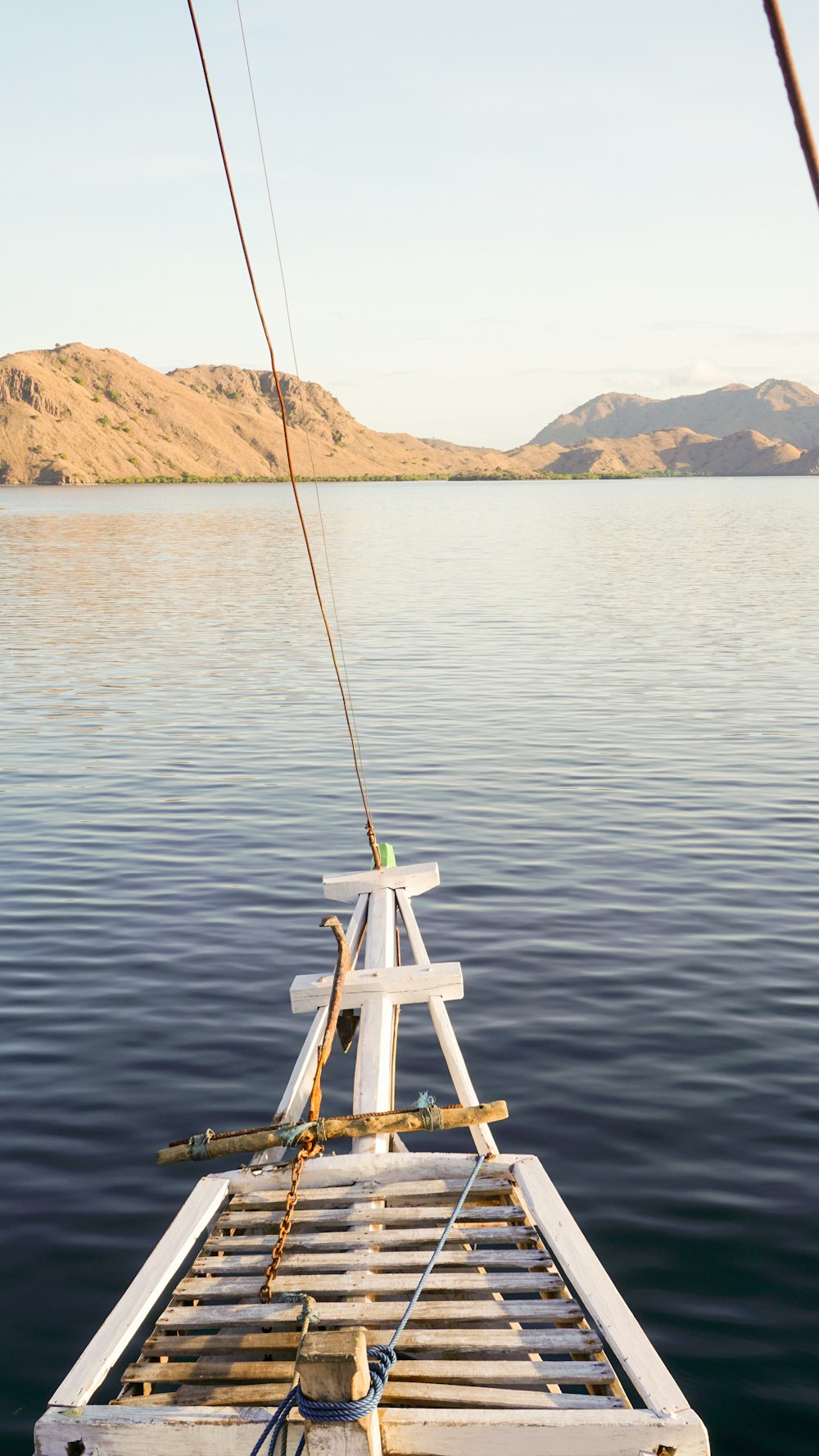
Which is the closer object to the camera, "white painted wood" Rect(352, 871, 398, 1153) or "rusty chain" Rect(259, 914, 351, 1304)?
"rusty chain" Rect(259, 914, 351, 1304)

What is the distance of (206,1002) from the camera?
10.6 meters

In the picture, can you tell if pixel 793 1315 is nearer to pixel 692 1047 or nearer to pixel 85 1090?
pixel 692 1047

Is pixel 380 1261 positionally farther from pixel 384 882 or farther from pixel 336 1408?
pixel 384 882

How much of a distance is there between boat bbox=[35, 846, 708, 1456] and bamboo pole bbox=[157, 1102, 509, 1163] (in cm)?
1

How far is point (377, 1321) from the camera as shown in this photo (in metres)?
5.27

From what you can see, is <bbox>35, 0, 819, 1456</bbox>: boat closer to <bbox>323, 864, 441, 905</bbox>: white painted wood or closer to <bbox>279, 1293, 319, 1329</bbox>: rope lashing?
<bbox>279, 1293, 319, 1329</bbox>: rope lashing

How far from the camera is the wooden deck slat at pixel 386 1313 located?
527 centimetres

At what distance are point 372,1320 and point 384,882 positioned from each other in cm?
678

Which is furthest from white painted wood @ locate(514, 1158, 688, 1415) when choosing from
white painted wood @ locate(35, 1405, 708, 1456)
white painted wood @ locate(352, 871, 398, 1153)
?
white painted wood @ locate(352, 871, 398, 1153)

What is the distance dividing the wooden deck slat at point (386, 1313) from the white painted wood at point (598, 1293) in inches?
5.6

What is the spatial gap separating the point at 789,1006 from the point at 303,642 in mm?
25468

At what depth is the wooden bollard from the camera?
4.13m

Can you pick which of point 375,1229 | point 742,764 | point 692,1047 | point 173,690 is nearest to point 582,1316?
point 375,1229

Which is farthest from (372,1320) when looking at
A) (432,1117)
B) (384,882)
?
(384,882)
